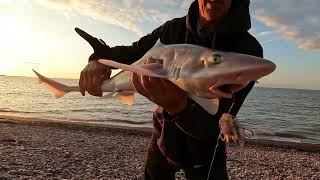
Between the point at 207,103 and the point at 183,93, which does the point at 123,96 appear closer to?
the point at 183,93

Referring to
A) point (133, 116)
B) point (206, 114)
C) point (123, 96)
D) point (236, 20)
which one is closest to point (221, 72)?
point (206, 114)

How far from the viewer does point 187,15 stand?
13.6 ft

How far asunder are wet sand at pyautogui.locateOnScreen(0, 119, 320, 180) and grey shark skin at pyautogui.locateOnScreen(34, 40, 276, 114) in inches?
291

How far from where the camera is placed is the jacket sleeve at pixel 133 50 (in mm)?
4543

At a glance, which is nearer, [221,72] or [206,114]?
[221,72]

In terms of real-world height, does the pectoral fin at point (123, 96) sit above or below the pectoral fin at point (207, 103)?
below

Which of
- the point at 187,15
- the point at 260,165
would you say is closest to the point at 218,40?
the point at 187,15

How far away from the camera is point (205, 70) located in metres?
2.76

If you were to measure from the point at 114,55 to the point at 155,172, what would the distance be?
1.32 m

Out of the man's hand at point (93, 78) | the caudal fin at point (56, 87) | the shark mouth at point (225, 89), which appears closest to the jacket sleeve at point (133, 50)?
the man's hand at point (93, 78)

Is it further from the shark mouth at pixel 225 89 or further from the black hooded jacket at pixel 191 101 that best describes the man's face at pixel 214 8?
the shark mouth at pixel 225 89

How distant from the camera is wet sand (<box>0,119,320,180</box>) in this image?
10.6 metres

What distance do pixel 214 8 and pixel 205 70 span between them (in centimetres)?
114

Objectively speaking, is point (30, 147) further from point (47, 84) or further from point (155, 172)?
point (155, 172)
